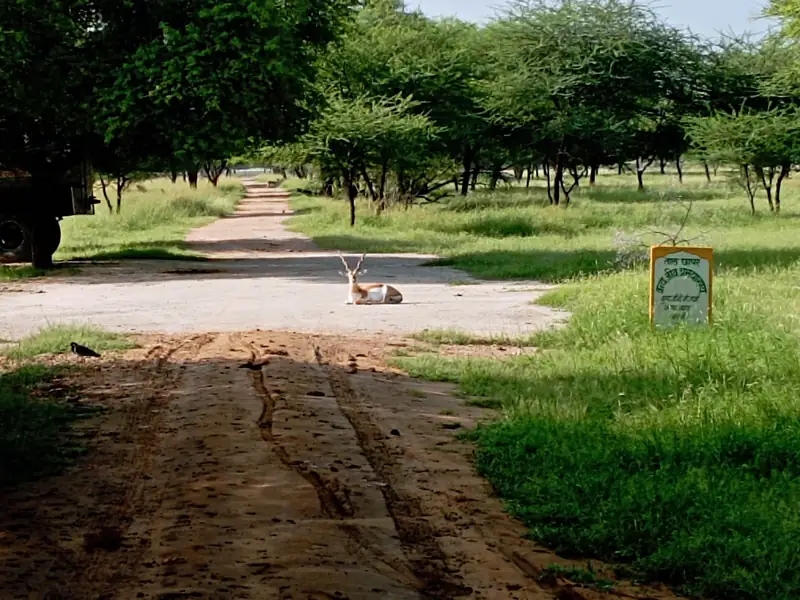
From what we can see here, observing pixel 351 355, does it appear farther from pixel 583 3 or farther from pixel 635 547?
pixel 583 3

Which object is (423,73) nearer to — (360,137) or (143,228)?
(360,137)

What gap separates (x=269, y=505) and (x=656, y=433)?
2.53 meters

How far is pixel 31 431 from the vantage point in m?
6.84

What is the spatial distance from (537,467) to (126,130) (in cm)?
1491

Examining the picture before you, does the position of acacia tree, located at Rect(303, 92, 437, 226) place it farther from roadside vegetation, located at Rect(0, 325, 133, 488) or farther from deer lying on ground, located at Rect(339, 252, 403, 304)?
roadside vegetation, located at Rect(0, 325, 133, 488)

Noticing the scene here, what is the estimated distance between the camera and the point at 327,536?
493cm

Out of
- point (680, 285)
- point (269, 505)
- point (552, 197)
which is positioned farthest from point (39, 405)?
point (552, 197)

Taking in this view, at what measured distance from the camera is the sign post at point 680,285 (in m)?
10.1

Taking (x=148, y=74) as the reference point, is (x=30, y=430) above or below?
below

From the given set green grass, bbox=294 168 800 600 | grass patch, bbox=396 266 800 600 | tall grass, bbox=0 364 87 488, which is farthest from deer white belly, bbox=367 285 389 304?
tall grass, bbox=0 364 87 488

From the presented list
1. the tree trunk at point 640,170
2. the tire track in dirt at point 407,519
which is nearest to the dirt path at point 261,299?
the tire track in dirt at point 407,519

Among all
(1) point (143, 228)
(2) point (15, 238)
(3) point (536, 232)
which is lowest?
(3) point (536, 232)

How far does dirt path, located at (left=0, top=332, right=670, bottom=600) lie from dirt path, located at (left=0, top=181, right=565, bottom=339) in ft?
12.3

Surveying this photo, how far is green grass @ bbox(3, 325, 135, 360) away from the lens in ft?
33.3
